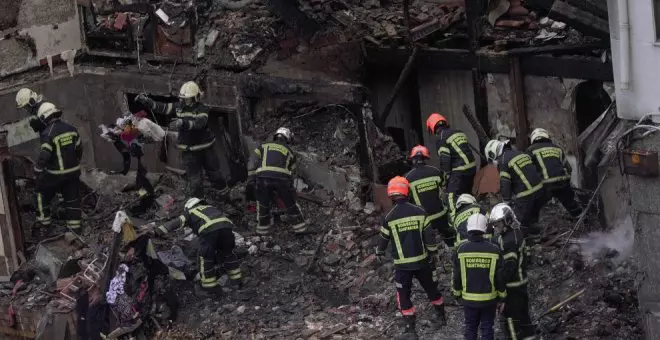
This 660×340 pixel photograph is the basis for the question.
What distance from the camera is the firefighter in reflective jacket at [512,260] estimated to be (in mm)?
11117

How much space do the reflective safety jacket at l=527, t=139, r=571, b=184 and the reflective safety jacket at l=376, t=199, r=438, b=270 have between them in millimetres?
1909

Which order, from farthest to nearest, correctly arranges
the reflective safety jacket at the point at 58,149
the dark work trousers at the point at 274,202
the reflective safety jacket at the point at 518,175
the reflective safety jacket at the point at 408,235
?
the reflective safety jacket at the point at 58,149
the dark work trousers at the point at 274,202
the reflective safety jacket at the point at 518,175
the reflective safety jacket at the point at 408,235

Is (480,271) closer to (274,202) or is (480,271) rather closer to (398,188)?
(398,188)

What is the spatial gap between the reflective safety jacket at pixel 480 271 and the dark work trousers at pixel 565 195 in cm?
252

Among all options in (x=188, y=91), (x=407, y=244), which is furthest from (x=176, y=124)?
(x=407, y=244)

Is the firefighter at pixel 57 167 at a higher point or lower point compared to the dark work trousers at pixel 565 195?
higher

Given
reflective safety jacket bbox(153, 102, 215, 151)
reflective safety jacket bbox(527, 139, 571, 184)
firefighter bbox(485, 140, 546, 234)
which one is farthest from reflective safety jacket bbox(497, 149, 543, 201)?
reflective safety jacket bbox(153, 102, 215, 151)

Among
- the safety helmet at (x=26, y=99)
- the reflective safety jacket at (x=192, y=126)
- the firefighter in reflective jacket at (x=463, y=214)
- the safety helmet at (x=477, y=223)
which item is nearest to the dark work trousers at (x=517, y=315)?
the firefighter in reflective jacket at (x=463, y=214)

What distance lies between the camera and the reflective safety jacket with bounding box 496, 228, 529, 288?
11094mm

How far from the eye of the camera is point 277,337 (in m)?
12.8

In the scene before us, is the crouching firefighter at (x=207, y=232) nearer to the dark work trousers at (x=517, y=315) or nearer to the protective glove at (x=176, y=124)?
the protective glove at (x=176, y=124)

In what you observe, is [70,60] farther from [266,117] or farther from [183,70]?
[266,117]

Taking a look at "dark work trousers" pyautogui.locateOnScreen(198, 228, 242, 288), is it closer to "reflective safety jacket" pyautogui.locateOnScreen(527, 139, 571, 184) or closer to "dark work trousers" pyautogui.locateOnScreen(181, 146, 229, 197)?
"dark work trousers" pyautogui.locateOnScreen(181, 146, 229, 197)

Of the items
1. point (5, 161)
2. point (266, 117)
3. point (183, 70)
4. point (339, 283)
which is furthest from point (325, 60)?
point (5, 161)
